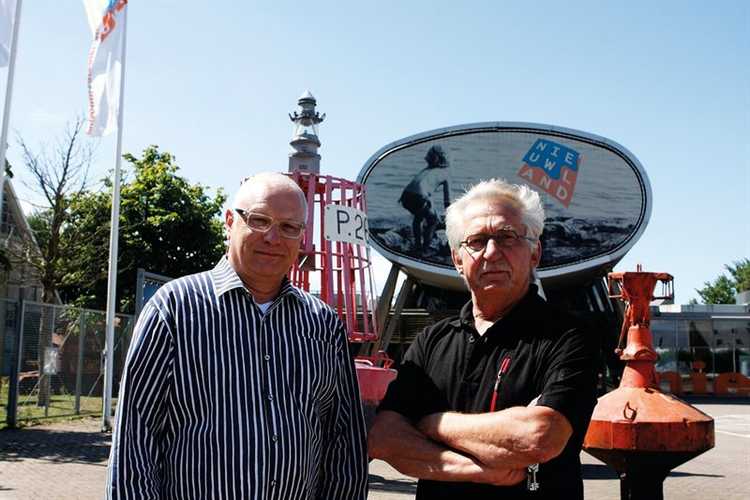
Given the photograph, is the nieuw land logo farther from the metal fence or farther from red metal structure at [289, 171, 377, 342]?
red metal structure at [289, 171, 377, 342]

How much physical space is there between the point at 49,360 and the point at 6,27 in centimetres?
646

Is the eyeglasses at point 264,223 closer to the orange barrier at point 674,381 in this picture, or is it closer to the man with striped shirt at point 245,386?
the man with striped shirt at point 245,386

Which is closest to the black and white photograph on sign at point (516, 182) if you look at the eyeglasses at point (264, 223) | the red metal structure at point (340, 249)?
the red metal structure at point (340, 249)

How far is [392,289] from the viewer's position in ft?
95.3

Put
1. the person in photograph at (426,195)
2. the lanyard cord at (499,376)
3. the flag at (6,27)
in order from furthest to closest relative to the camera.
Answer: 1. the person in photograph at (426,195)
2. the flag at (6,27)
3. the lanyard cord at (499,376)

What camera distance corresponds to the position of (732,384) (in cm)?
3014

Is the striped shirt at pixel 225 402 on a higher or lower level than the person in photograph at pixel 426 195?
lower

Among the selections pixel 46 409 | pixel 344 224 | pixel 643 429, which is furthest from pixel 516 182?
pixel 643 429

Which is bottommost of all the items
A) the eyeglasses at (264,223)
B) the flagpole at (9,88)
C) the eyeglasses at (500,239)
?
the eyeglasses at (500,239)

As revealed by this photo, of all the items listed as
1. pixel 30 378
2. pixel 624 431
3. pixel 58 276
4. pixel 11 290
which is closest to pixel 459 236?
pixel 624 431

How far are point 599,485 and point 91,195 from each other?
22.3 m

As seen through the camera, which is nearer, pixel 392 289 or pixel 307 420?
pixel 307 420

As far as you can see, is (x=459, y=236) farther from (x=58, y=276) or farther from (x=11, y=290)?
(x=11, y=290)

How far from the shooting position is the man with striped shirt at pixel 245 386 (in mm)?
2449
